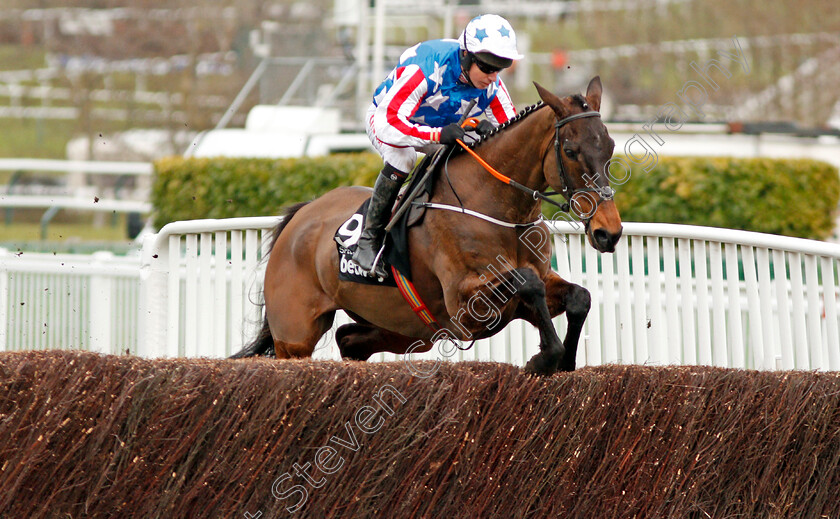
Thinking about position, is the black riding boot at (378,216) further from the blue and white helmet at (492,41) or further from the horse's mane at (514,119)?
the blue and white helmet at (492,41)

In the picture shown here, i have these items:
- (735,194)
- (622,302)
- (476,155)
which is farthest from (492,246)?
(735,194)

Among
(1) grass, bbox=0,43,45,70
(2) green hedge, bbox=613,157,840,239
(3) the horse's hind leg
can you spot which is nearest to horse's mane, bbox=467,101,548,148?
(3) the horse's hind leg

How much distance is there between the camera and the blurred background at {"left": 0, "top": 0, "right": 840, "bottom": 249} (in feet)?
46.3

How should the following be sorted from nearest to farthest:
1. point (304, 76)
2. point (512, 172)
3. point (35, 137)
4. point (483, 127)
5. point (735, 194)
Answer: point (512, 172) → point (483, 127) → point (735, 194) → point (304, 76) → point (35, 137)

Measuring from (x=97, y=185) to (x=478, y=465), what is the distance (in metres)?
20.5

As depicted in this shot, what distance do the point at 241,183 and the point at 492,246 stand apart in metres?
8.02

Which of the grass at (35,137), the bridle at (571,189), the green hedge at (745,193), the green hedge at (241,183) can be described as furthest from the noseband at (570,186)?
the grass at (35,137)

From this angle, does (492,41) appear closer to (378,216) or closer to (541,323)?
(378,216)

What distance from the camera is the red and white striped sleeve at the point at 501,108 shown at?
15.4 feet

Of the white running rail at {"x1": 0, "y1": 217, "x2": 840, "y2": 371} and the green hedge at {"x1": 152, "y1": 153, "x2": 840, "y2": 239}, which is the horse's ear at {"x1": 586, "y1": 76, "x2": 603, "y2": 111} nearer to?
the white running rail at {"x1": 0, "y1": 217, "x2": 840, "y2": 371}

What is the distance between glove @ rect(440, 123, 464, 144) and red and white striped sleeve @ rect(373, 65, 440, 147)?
0.03 metres

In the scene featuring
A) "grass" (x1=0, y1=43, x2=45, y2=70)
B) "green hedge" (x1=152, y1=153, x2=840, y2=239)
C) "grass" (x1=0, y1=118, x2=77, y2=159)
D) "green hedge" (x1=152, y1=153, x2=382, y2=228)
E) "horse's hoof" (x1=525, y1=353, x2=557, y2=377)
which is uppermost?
"horse's hoof" (x1=525, y1=353, x2=557, y2=377)

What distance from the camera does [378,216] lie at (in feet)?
15.2

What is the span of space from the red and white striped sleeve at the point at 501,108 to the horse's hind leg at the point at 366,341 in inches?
52.1
